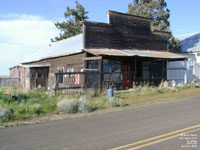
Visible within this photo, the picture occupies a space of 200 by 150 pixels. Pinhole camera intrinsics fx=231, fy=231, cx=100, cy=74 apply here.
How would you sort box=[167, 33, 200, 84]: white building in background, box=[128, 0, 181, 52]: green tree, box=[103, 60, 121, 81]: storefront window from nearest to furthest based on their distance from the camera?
box=[103, 60, 121, 81]: storefront window, box=[167, 33, 200, 84]: white building in background, box=[128, 0, 181, 52]: green tree

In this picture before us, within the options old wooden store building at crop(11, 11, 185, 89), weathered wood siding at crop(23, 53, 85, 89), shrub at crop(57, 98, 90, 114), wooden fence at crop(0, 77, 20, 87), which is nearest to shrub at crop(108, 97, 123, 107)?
shrub at crop(57, 98, 90, 114)

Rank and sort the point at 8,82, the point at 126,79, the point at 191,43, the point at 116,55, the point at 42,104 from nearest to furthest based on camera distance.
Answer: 1. the point at 42,104
2. the point at 116,55
3. the point at 126,79
4. the point at 8,82
5. the point at 191,43

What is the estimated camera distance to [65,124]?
25.2ft

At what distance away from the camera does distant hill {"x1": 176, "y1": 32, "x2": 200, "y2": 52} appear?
108 feet

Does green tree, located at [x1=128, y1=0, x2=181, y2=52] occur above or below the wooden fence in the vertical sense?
above

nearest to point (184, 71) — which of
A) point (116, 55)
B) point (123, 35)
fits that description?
point (123, 35)

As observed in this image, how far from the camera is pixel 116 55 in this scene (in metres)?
16.8

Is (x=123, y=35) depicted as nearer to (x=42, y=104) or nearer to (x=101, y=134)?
(x=42, y=104)

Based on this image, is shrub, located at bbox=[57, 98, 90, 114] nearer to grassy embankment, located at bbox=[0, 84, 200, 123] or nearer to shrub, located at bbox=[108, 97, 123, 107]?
grassy embankment, located at bbox=[0, 84, 200, 123]

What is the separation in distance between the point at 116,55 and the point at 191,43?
22.4 meters

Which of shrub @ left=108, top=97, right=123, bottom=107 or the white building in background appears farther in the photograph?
the white building in background

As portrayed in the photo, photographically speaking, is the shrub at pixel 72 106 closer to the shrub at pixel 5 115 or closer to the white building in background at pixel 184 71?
the shrub at pixel 5 115

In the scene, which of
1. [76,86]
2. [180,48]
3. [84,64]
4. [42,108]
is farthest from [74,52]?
[180,48]

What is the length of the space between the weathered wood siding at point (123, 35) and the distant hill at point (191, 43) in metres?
10.3
